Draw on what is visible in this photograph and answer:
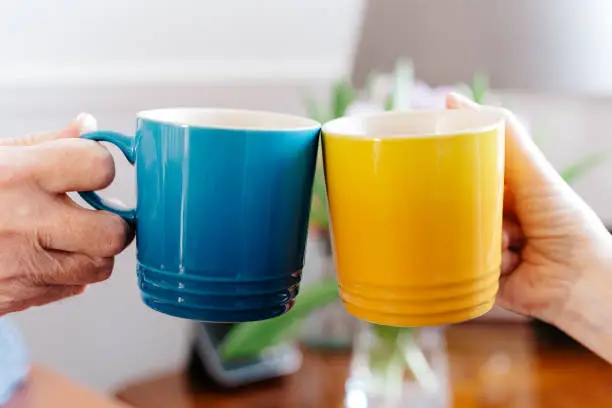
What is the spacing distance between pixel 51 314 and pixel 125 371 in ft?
Answer: 0.63

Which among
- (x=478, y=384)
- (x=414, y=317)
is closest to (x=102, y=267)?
(x=414, y=317)

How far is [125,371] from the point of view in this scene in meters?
1.33

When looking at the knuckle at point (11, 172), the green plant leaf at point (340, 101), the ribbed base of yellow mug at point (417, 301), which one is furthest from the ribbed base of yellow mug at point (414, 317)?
the green plant leaf at point (340, 101)

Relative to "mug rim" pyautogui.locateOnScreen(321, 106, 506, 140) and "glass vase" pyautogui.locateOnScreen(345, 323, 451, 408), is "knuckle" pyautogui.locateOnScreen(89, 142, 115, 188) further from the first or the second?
"glass vase" pyautogui.locateOnScreen(345, 323, 451, 408)

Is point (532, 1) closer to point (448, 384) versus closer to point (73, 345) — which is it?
point (448, 384)

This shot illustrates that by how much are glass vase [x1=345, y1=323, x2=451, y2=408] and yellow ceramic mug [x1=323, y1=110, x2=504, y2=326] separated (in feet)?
1.24

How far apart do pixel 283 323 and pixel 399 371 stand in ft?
0.53

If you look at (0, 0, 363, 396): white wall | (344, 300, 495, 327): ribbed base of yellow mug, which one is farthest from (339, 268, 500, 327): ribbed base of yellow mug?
(0, 0, 363, 396): white wall

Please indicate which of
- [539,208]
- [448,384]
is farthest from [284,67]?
[539,208]

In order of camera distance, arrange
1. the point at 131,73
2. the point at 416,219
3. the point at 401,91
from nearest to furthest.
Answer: the point at 416,219
the point at 401,91
the point at 131,73

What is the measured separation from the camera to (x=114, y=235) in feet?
1.90

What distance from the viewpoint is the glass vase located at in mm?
919

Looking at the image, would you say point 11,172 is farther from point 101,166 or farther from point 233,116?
point 233,116

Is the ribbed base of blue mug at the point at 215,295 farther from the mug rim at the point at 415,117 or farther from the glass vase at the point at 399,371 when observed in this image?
the glass vase at the point at 399,371
